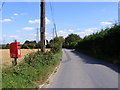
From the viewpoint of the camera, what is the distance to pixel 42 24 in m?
20.2

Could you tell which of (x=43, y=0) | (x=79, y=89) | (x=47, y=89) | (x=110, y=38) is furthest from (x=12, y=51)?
(x=110, y=38)

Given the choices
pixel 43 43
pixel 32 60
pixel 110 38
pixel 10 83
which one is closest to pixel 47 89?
pixel 10 83

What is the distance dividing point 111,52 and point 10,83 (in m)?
20.0

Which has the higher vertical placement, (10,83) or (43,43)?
(43,43)

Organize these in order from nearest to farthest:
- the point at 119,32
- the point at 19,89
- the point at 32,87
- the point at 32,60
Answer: the point at 19,89 → the point at 32,87 → the point at 32,60 → the point at 119,32

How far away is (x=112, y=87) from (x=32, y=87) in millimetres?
3218

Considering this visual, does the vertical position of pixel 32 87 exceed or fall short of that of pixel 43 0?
it falls short

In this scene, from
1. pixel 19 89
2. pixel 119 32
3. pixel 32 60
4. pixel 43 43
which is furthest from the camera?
pixel 119 32

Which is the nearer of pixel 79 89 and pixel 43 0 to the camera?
pixel 79 89

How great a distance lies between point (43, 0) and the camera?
67.7 ft

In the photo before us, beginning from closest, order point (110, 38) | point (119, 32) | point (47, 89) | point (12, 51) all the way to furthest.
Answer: point (47, 89) → point (12, 51) → point (119, 32) → point (110, 38)

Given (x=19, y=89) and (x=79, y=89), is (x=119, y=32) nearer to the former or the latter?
(x=79, y=89)

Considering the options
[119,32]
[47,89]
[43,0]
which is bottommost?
[47,89]

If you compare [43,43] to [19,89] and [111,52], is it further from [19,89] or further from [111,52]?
[19,89]
